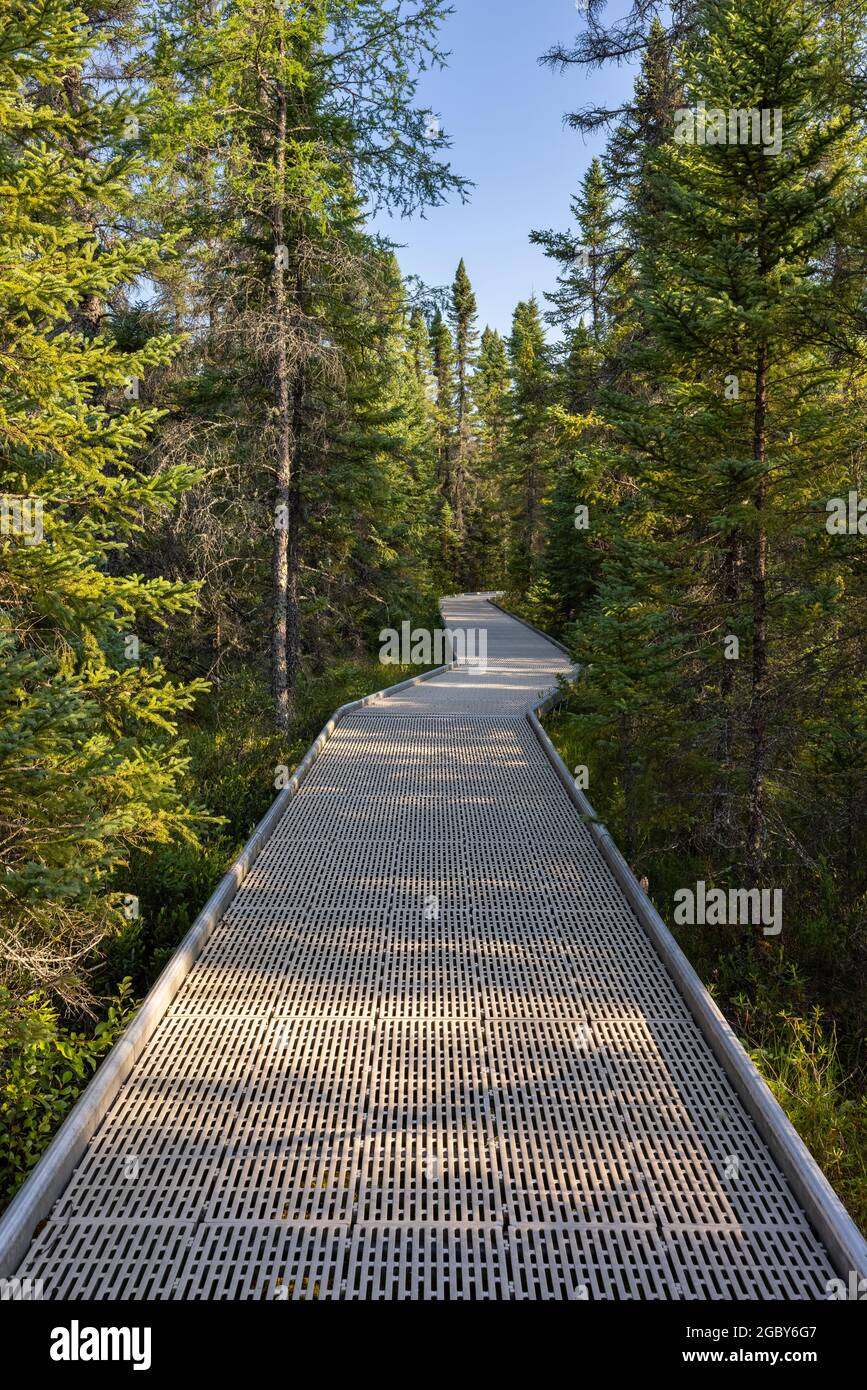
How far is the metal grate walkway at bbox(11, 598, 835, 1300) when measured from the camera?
122 inches

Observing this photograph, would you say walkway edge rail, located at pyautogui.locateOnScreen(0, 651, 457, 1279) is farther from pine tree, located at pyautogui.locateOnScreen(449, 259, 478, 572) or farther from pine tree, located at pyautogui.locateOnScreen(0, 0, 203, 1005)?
pine tree, located at pyautogui.locateOnScreen(449, 259, 478, 572)

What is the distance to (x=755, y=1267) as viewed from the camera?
312cm

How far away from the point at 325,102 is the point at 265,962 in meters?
13.1

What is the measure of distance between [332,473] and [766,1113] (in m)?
11.2

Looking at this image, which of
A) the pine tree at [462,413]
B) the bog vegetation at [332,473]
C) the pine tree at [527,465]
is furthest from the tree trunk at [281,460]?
the pine tree at [462,413]

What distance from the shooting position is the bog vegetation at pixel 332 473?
4438 mm

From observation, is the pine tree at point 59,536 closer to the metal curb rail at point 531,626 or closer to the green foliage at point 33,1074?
the green foliage at point 33,1074

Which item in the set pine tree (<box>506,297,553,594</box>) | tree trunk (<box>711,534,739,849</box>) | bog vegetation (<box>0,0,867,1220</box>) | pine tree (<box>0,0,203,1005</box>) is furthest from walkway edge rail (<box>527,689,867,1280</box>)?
pine tree (<box>506,297,553,594</box>)

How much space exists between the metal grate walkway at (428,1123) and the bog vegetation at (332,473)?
835mm

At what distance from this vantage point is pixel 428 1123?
3883 millimetres

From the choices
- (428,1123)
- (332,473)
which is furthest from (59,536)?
Answer: (332,473)

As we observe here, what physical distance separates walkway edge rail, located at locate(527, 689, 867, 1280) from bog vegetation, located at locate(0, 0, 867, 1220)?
28.1 inches
